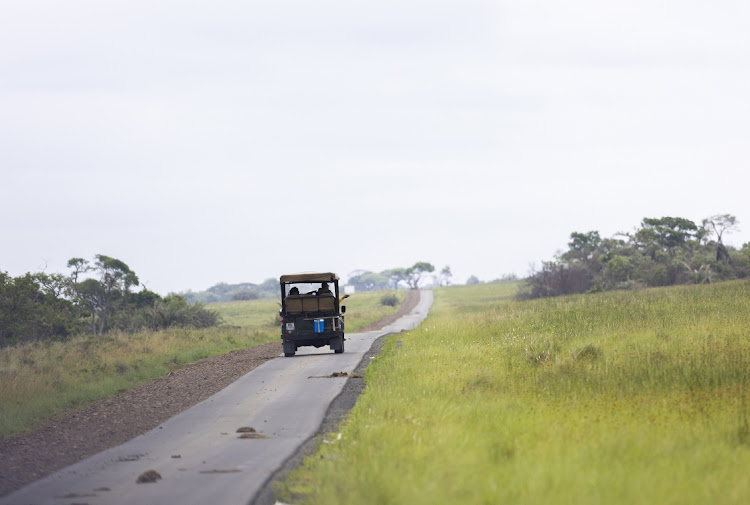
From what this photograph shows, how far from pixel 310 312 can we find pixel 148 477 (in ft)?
57.9

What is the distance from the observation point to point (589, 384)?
1323cm

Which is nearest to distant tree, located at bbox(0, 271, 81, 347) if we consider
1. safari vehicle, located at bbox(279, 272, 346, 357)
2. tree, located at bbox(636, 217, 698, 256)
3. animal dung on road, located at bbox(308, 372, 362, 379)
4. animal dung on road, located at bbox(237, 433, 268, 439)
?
safari vehicle, located at bbox(279, 272, 346, 357)

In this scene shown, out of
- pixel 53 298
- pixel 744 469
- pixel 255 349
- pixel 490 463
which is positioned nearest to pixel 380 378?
pixel 490 463

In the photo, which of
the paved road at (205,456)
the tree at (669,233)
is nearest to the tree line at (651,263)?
the tree at (669,233)

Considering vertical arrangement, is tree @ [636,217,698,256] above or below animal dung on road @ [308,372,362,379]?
above

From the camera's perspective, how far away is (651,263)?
70375 mm

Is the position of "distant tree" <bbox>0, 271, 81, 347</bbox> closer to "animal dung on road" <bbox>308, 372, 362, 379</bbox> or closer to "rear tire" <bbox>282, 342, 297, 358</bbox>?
"rear tire" <bbox>282, 342, 297, 358</bbox>

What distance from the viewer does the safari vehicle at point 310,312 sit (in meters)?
26.2

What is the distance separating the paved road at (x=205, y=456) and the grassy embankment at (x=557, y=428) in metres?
0.76

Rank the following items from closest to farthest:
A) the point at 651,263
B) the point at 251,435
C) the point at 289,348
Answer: the point at 251,435 → the point at 289,348 → the point at 651,263

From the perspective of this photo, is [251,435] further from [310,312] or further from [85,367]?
[310,312]

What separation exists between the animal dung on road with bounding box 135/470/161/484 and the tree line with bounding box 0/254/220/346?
32055mm

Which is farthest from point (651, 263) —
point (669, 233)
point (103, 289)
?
point (103, 289)

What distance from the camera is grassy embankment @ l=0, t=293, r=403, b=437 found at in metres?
15.8
